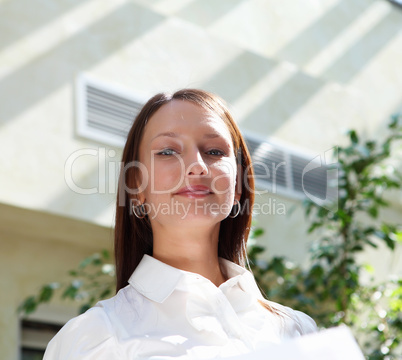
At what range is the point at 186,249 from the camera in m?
1.49

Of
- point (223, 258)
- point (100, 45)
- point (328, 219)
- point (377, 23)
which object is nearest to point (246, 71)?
point (100, 45)

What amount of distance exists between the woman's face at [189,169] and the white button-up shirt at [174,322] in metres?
0.11

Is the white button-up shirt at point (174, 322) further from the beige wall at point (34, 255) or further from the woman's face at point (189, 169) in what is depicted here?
the beige wall at point (34, 255)

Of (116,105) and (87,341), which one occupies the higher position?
(116,105)

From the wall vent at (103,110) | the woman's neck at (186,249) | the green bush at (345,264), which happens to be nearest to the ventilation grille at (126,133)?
the wall vent at (103,110)

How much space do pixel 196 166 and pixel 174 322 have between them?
0.28 m

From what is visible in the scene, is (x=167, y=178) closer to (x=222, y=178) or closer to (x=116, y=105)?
(x=222, y=178)

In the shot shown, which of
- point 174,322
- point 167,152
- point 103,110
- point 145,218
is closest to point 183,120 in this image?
point 167,152

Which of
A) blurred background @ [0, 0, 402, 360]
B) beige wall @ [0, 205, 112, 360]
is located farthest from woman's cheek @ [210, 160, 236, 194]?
beige wall @ [0, 205, 112, 360]

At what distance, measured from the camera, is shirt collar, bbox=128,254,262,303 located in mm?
1396

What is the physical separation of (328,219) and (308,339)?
104 inches

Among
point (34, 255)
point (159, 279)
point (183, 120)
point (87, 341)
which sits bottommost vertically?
point (87, 341)

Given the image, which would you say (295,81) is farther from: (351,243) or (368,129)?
(351,243)

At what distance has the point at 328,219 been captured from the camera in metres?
3.63
